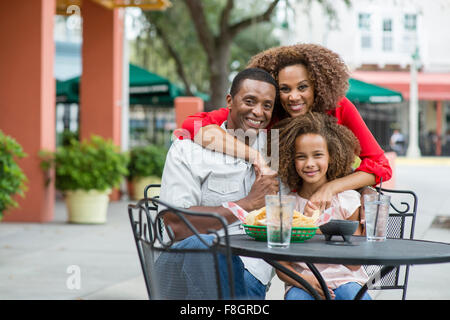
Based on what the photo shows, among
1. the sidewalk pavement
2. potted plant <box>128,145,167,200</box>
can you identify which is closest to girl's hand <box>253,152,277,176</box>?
the sidewalk pavement

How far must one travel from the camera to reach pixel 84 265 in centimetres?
648

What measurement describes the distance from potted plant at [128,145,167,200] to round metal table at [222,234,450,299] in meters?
9.69

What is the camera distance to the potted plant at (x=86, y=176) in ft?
31.1

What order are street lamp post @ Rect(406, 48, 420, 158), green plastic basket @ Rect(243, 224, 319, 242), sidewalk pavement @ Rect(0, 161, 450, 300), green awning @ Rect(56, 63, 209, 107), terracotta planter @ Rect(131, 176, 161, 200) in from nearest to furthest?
green plastic basket @ Rect(243, 224, 319, 242), sidewalk pavement @ Rect(0, 161, 450, 300), terracotta planter @ Rect(131, 176, 161, 200), green awning @ Rect(56, 63, 209, 107), street lamp post @ Rect(406, 48, 420, 158)

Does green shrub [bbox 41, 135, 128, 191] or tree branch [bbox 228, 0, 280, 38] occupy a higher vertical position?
tree branch [bbox 228, 0, 280, 38]

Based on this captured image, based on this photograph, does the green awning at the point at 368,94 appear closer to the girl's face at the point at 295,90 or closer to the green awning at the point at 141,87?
the green awning at the point at 141,87

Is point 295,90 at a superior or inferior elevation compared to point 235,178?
superior


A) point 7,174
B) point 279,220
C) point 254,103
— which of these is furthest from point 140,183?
point 279,220

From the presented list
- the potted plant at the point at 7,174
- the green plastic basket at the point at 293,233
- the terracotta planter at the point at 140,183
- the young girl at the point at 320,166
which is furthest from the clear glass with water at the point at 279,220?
the terracotta planter at the point at 140,183

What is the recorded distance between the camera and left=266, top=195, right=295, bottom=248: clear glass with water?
2.54 m

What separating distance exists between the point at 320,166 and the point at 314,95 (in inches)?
19.0

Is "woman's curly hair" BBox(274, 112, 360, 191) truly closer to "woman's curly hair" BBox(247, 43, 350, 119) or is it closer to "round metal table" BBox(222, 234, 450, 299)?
"woman's curly hair" BBox(247, 43, 350, 119)

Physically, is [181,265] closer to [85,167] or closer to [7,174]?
[7,174]
